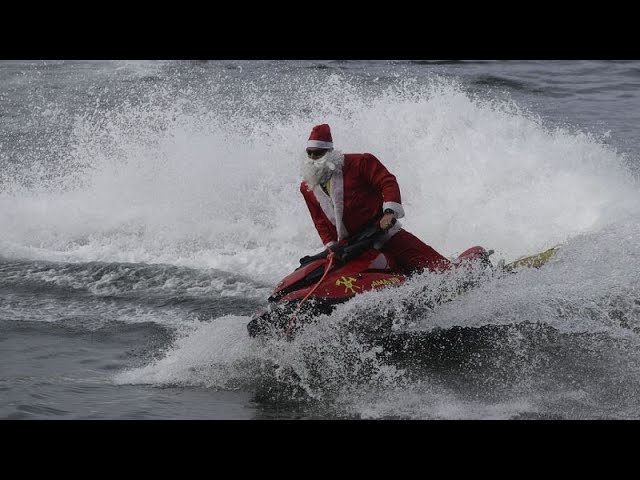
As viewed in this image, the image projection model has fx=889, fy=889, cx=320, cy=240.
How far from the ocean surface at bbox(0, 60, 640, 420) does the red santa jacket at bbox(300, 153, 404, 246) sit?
69cm

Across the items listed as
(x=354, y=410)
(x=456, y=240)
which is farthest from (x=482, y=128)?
(x=354, y=410)

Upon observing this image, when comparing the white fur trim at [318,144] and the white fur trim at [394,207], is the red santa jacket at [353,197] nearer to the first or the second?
the white fur trim at [394,207]

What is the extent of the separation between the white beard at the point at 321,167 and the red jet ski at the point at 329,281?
54 centimetres

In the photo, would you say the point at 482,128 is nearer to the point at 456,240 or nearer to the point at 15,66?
the point at 456,240

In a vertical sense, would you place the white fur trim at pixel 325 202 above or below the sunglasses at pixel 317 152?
below

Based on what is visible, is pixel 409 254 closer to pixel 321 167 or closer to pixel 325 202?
pixel 325 202

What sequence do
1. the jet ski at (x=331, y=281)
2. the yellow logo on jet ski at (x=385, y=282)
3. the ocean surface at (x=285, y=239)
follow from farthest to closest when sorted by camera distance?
the yellow logo on jet ski at (x=385, y=282)
the jet ski at (x=331, y=281)
the ocean surface at (x=285, y=239)

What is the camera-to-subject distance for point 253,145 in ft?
42.6

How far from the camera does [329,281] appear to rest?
6680mm

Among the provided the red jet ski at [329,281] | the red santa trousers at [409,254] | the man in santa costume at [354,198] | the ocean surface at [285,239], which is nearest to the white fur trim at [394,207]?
the man in santa costume at [354,198]

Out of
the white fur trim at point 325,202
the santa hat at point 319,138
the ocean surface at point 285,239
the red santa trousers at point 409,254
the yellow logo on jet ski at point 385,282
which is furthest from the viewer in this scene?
the red santa trousers at point 409,254

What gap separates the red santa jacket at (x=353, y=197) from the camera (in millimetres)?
6852

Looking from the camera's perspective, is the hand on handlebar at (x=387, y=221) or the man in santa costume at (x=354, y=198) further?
the man in santa costume at (x=354, y=198)

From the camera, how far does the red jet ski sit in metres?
6.51
